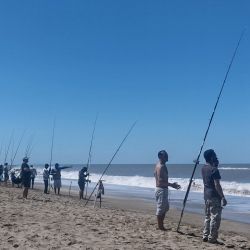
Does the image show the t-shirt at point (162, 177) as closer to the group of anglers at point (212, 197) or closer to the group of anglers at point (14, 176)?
the group of anglers at point (212, 197)

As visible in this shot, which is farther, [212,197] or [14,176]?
[14,176]

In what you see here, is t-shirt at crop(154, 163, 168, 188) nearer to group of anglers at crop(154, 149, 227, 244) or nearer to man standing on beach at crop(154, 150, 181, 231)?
man standing on beach at crop(154, 150, 181, 231)

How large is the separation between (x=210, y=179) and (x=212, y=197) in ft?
0.96

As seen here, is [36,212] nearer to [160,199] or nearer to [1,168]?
[160,199]

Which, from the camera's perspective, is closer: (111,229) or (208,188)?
(208,188)

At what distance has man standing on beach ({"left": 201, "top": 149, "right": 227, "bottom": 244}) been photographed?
750 cm

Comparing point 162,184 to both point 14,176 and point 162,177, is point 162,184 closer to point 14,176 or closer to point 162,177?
point 162,177

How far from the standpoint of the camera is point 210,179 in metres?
7.61

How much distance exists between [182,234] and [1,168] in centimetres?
2147

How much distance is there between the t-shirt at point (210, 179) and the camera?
297 inches

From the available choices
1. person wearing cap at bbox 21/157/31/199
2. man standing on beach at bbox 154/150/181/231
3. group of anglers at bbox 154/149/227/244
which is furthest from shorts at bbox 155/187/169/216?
person wearing cap at bbox 21/157/31/199

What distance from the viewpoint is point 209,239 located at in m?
7.61

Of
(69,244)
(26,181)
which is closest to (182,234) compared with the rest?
(69,244)

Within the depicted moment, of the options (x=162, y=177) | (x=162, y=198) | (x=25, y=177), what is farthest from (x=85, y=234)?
(x=25, y=177)
